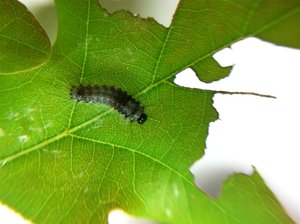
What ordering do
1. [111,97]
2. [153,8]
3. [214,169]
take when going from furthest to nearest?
[214,169]
[153,8]
[111,97]

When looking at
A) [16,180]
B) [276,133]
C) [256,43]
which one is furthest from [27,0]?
[276,133]

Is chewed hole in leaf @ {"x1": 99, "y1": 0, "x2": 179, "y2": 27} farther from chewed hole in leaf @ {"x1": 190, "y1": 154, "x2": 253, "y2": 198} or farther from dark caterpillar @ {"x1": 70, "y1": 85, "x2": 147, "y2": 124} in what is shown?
chewed hole in leaf @ {"x1": 190, "y1": 154, "x2": 253, "y2": 198}

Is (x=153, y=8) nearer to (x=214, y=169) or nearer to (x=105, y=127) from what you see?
(x=105, y=127)

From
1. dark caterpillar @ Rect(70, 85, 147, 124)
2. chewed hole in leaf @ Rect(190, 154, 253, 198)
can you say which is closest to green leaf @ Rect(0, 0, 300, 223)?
dark caterpillar @ Rect(70, 85, 147, 124)

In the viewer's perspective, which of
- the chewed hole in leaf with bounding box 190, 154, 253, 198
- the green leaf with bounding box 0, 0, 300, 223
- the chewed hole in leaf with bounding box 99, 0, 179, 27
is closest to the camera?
the green leaf with bounding box 0, 0, 300, 223

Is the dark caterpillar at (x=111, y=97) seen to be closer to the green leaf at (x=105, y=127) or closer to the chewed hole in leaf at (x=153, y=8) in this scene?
the green leaf at (x=105, y=127)

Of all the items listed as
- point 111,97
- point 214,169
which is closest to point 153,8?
point 111,97

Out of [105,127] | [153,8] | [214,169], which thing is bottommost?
[105,127]
